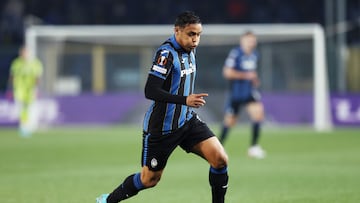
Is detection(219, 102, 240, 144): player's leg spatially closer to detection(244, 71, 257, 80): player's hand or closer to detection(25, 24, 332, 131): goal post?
detection(244, 71, 257, 80): player's hand

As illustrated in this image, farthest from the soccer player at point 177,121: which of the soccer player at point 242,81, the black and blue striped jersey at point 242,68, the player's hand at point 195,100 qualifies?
the black and blue striped jersey at point 242,68

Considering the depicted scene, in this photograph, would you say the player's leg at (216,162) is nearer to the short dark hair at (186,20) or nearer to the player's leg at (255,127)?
the short dark hair at (186,20)

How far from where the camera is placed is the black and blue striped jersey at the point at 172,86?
8.02 metres

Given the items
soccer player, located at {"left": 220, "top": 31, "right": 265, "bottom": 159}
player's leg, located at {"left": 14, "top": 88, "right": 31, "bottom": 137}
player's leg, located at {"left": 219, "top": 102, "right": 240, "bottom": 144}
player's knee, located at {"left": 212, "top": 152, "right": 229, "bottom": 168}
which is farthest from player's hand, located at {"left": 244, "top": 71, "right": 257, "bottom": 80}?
player's knee, located at {"left": 212, "top": 152, "right": 229, "bottom": 168}

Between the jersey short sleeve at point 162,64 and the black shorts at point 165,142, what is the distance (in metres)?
0.60

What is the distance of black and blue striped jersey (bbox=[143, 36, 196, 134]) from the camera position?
8016 millimetres

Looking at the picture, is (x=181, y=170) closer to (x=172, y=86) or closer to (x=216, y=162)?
(x=216, y=162)

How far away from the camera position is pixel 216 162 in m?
8.12

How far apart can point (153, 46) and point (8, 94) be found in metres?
4.71

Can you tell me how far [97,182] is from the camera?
11.9 m

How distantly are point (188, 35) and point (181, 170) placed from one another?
605 cm

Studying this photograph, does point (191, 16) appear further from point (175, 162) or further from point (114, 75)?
point (114, 75)

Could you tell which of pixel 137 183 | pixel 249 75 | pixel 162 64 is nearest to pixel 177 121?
pixel 162 64

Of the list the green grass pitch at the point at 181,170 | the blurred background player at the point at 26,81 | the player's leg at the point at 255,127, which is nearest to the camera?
the green grass pitch at the point at 181,170
